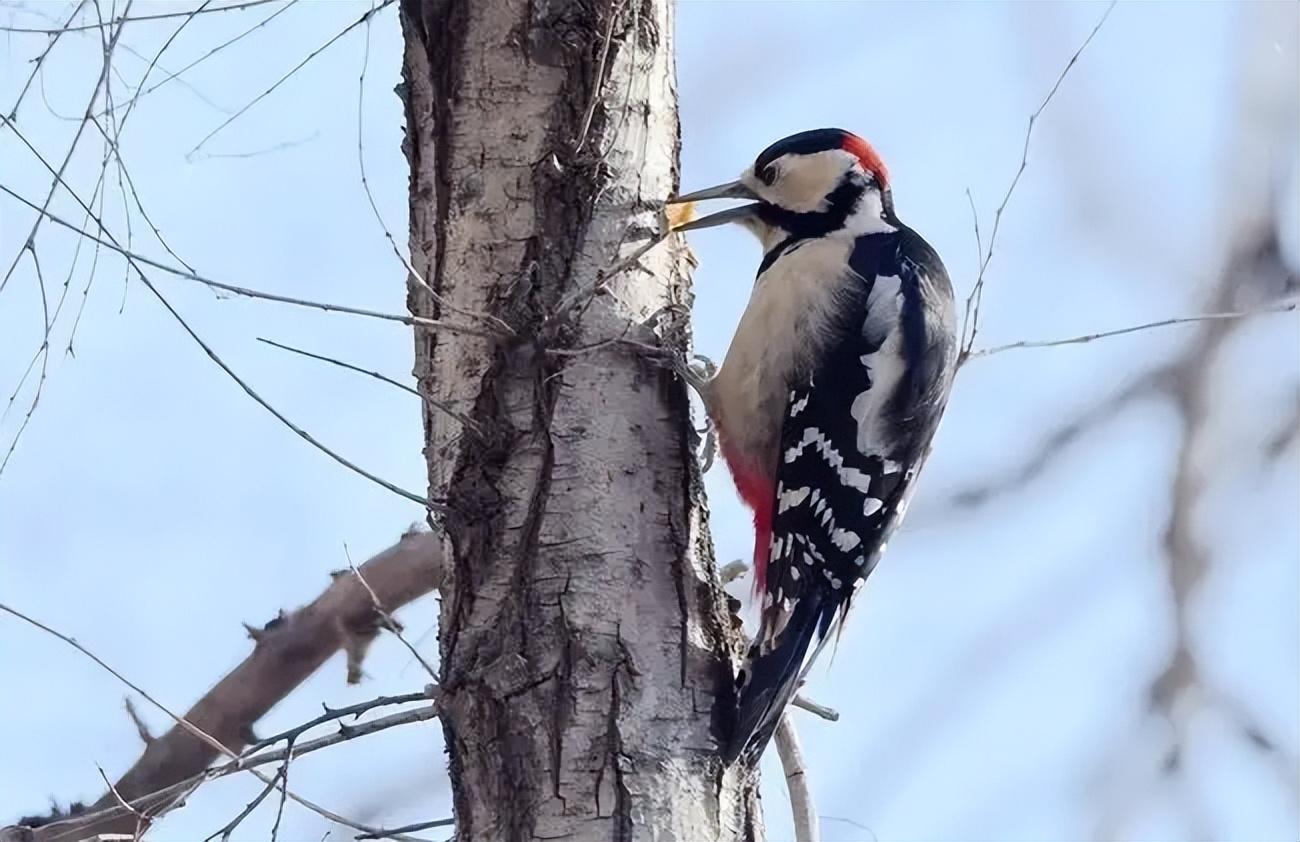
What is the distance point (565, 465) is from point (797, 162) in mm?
891

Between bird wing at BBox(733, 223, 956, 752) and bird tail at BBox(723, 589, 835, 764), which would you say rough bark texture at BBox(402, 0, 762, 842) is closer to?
bird tail at BBox(723, 589, 835, 764)

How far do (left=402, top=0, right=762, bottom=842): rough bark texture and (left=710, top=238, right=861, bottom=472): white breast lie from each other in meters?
0.23

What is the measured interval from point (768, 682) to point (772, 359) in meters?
0.67

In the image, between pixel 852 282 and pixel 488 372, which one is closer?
pixel 488 372

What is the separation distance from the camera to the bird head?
2.93 meters

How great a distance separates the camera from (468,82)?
245cm

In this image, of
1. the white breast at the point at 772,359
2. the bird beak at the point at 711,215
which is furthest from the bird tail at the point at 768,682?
the bird beak at the point at 711,215

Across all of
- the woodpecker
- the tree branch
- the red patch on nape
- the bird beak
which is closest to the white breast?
the woodpecker

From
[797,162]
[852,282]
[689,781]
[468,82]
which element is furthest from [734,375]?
[689,781]

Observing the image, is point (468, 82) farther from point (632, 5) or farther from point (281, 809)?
point (281, 809)

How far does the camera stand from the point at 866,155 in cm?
301

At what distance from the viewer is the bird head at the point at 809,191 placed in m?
2.93

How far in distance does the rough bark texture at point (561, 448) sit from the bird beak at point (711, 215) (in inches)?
1.3

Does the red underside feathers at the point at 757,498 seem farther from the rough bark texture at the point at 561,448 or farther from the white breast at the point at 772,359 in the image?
the rough bark texture at the point at 561,448
